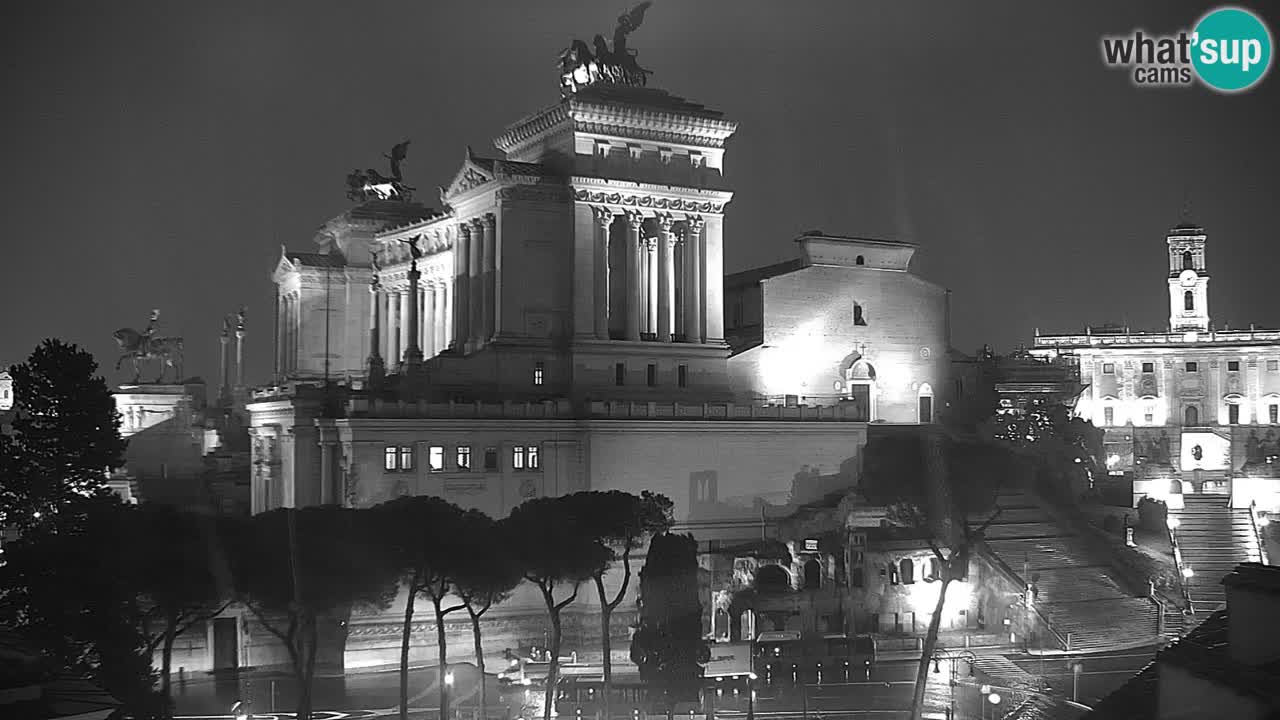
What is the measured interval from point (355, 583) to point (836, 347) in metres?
44.1

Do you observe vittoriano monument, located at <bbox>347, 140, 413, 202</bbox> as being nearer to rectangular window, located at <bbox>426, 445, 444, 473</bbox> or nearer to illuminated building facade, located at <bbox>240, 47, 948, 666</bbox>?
illuminated building facade, located at <bbox>240, 47, 948, 666</bbox>

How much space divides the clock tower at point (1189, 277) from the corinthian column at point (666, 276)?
2703 inches

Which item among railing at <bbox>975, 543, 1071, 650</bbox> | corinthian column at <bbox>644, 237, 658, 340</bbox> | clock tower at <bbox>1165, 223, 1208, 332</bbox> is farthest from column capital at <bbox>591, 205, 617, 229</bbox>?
clock tower at <bbox>1165, 223, 1208, 332</bbox>

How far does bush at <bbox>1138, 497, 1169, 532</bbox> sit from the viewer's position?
75.4 metres

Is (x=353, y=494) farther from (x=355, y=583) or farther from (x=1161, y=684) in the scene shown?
(x=1161, y=684)

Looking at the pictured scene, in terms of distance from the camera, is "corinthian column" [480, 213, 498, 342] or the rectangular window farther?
"corinthian column" [480, 213, 498, 342]

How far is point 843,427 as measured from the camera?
247 feet

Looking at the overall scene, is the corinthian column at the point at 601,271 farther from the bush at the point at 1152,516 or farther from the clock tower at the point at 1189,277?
the clock tower at the point at 1189,277

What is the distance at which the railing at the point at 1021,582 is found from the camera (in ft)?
197

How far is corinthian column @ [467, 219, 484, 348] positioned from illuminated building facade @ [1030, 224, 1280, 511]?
5729 cm

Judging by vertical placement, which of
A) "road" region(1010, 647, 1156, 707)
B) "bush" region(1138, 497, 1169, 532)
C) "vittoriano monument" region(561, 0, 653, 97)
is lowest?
"road" region(1010, 647, 1156, 707)

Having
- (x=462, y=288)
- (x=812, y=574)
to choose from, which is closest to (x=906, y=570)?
(x=812, y=574)

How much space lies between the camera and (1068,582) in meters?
65.4

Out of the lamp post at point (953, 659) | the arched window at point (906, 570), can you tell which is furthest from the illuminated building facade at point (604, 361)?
the lamp post at point (953, 659)
